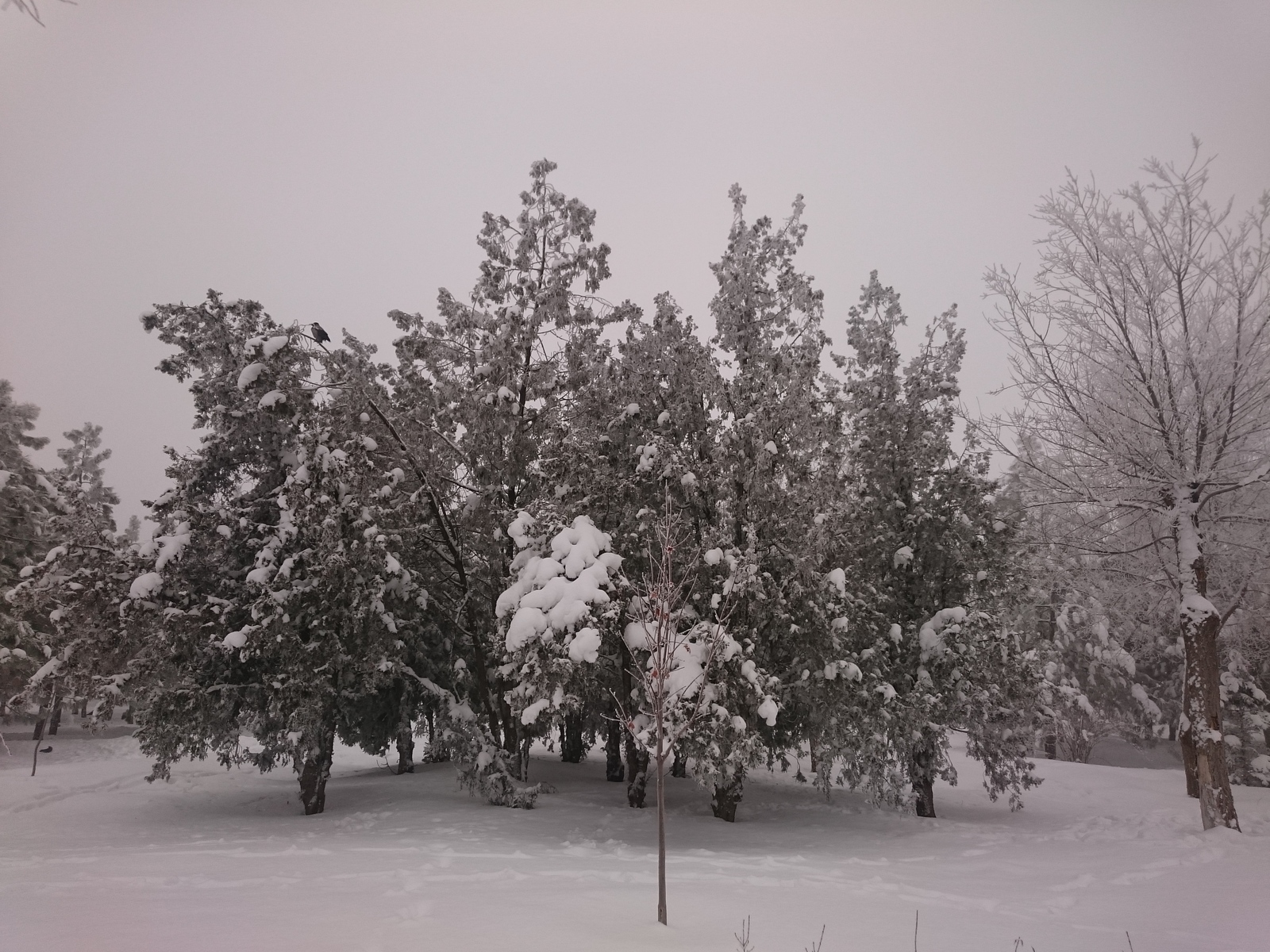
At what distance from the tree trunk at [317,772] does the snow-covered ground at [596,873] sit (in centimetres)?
49

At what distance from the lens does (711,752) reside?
10.2m

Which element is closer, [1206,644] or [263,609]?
[1206,644]

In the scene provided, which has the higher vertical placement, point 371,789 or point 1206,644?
point 1206,644

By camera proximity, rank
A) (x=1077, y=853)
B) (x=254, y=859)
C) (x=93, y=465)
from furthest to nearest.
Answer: (x=93, y=465) < (x=1077, y=853) < (x=254, y=859)

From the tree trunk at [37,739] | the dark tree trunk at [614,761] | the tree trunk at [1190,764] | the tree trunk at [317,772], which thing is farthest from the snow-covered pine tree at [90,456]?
the tree trunk at [1190,764]

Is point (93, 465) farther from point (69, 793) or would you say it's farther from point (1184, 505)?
point (1184, 505)

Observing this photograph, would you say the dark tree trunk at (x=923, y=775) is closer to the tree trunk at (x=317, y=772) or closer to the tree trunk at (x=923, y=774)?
the tree trunk at (x=923, y=774)

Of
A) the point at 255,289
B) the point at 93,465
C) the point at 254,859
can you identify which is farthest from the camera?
the point at 93,465

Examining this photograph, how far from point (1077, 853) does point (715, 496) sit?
7.96 m

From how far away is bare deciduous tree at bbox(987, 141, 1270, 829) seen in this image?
999cm

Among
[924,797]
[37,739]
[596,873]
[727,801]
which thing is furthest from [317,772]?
[37,739]

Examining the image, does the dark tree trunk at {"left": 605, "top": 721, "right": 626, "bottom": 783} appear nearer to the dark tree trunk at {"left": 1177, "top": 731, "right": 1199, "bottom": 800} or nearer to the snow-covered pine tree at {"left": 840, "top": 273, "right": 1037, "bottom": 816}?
the snow-covered pine tree at {"left": 840, "top": 273, "right": 1037, "bottom": 816}

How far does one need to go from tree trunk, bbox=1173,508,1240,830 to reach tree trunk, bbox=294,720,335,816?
48.6 feet

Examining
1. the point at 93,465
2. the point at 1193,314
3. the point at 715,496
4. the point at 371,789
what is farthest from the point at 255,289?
the point at 93,465
